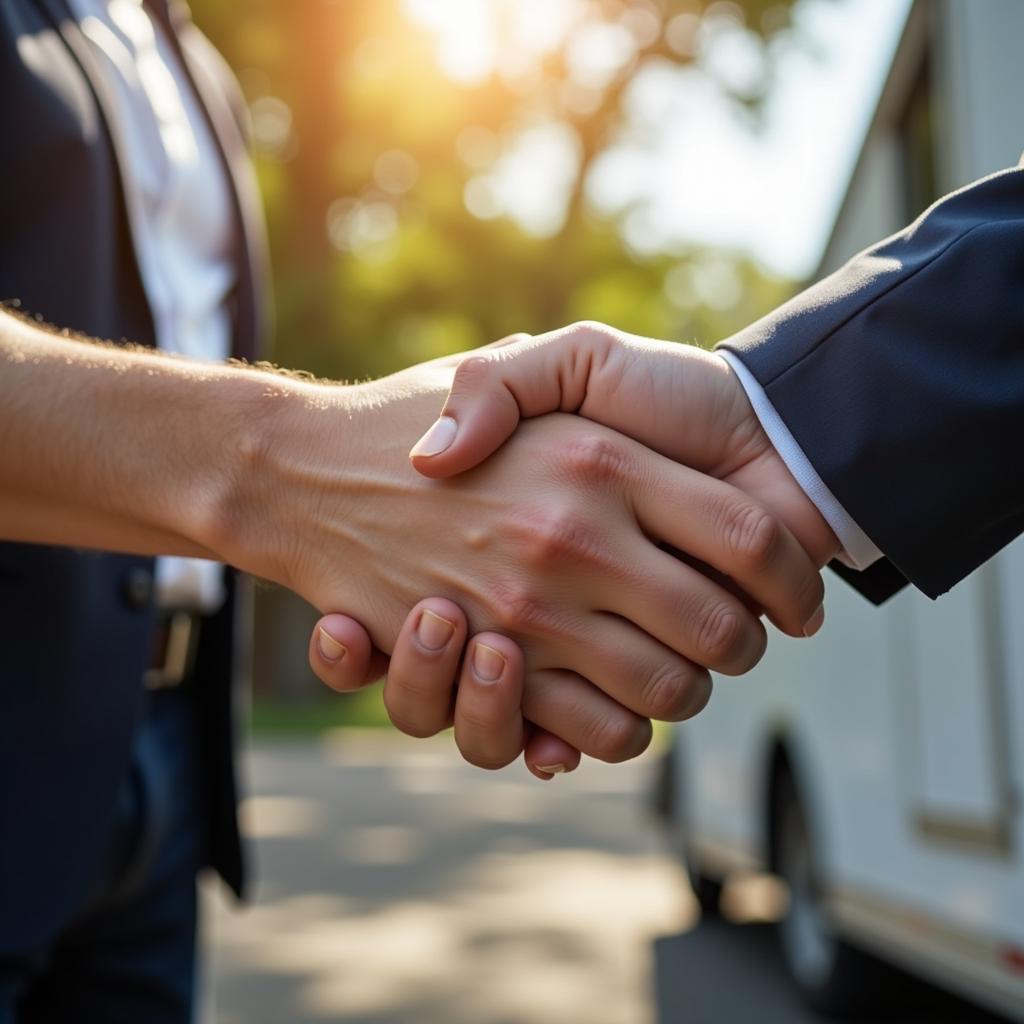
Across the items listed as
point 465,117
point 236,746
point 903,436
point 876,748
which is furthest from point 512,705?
point 465,117

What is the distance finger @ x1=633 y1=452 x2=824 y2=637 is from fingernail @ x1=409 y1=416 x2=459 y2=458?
0.22 m

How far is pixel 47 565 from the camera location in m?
1.75

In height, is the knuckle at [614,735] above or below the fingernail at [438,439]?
below

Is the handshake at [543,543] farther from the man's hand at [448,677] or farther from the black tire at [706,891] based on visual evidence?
the black tire at [706,891]

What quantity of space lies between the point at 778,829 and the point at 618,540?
4162 millimetres

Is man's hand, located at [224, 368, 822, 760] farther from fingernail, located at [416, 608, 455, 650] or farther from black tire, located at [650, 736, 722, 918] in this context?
black tire, located at [650, 736, 722, 918]

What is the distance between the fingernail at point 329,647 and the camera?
1547 millimetres

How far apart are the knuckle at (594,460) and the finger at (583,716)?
24 cm

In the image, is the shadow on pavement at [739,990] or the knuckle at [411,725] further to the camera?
the shadow on pavement at [739,990]

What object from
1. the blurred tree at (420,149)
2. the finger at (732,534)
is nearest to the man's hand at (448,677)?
the finger at (732,534)

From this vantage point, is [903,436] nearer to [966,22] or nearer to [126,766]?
[126,766]

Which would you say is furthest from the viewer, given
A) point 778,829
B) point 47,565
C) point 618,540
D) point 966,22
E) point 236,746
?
point 778,829

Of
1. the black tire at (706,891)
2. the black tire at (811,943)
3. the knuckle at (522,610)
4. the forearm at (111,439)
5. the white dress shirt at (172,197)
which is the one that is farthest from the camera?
the black tire at (706,891)

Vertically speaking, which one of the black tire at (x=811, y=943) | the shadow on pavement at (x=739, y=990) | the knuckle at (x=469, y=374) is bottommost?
the shadow on pavement at (x=739, y=990)
